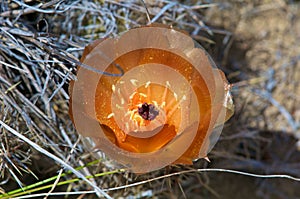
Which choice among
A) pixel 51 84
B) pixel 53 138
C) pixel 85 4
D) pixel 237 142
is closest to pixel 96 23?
pixel 85 4

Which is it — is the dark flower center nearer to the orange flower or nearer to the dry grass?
the orange flower

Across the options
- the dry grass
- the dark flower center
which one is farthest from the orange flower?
the dry grass

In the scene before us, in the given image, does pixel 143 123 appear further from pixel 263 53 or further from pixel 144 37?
pixel 263 53

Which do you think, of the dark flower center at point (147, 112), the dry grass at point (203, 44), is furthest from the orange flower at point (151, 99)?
the dry grass at point (203, 44)

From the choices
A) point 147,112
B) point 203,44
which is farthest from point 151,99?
point 203,44

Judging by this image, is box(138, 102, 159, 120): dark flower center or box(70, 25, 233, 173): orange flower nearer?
box(70, 25, 233, 173): orange flower

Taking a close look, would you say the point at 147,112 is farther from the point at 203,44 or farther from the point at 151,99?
the point at 203,44
